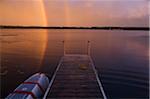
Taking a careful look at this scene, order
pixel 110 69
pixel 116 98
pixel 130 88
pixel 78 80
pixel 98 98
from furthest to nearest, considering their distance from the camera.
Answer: pixel 110 69 → pixel 130 88 → pixel 116 98 → pixel 78 80 → pixel 98 98

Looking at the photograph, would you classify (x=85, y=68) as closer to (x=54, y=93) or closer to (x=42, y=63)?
(x=54, y=93)

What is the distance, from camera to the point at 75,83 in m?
17.8

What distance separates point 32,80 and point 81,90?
5173mm

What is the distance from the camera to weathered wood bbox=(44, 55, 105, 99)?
15.1 m

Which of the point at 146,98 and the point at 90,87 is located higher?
the point at 90,87

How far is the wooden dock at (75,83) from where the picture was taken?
14898 mm

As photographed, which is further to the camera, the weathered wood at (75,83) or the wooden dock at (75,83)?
the weathered wood at (75,83)

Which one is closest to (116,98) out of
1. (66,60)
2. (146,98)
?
(146,98)

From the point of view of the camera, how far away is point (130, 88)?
2273 centimetres

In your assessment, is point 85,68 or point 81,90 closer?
point 81,90

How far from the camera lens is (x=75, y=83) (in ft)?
58.4

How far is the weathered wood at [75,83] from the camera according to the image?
1508cm

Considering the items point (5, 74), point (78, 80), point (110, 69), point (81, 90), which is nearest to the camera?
point (81, 90)

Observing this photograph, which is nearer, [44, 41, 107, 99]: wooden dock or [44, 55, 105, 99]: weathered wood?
[44, 41, 107, 99]: wooden dock
